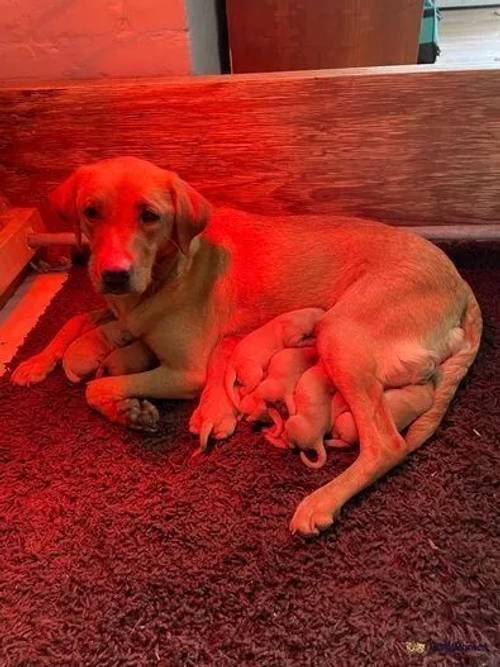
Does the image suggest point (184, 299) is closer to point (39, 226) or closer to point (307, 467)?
point (307, 467)

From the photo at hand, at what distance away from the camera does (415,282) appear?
201cm

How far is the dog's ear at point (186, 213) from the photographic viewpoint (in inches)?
75.6

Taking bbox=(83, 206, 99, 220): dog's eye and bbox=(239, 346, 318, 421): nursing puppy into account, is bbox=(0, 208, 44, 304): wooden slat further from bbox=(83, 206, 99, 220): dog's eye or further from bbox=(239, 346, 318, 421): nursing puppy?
bbox=(239, 346, 318, 421): nursing puppy

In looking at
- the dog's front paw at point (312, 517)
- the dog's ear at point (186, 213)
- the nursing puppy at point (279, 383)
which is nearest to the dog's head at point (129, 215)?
the dog's ear at point (186, 213)

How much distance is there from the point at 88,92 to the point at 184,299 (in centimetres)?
114

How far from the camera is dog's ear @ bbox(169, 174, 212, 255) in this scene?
1.92m

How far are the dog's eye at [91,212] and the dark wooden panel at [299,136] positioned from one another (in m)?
Result: 0.88

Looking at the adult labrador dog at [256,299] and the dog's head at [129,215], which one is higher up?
the dog's head at [129,215]

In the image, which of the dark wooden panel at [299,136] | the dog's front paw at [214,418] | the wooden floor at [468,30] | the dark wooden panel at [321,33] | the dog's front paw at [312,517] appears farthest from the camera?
the wooden floor at [468,30]

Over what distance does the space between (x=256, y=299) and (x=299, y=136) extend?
2.88 ft

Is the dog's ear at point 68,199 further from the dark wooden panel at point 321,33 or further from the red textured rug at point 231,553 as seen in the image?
the dark wooden panel at point 321,33

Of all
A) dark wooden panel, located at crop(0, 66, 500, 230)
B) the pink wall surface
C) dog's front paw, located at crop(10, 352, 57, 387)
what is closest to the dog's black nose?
dog's front paw, located at crop(10, 352, 57, 387)

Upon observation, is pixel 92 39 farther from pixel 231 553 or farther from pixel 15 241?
pixel 231 553

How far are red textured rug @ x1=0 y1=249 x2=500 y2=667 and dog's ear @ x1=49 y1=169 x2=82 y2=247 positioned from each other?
0.74 m
